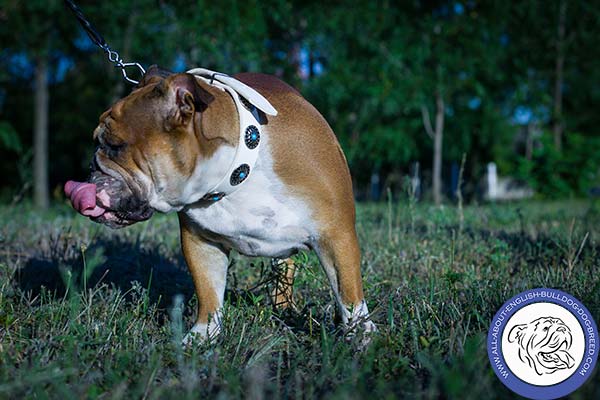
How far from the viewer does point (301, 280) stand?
3.28 meters

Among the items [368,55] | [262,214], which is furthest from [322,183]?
[368,55]

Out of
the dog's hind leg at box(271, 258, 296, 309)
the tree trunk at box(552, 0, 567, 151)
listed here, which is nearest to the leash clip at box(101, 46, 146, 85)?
the dog's hind leg at box(271, 258, 296, 309)

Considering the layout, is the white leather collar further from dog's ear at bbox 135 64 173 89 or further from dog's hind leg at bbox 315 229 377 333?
dog's hind leg at bbox 315 229 377 333

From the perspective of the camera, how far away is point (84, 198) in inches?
93.5

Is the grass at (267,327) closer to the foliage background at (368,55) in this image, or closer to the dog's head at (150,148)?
the dog's head at (150,148)

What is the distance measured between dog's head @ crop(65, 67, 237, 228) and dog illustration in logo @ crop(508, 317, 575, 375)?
1.33 metres

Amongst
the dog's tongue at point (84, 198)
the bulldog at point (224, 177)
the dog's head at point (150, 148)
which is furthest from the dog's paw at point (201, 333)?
the dog's tongue at point (84, 198)

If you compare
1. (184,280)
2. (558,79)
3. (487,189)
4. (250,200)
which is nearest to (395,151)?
(558,79)

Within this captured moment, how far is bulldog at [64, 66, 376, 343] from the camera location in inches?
93.5

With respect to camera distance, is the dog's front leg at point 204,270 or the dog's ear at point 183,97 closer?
the dog's ear at point 183,97

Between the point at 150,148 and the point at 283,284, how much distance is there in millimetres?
969

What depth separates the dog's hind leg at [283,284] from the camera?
2.92 m

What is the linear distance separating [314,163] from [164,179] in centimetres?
63

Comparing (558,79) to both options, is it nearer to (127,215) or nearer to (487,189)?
(487,189)
